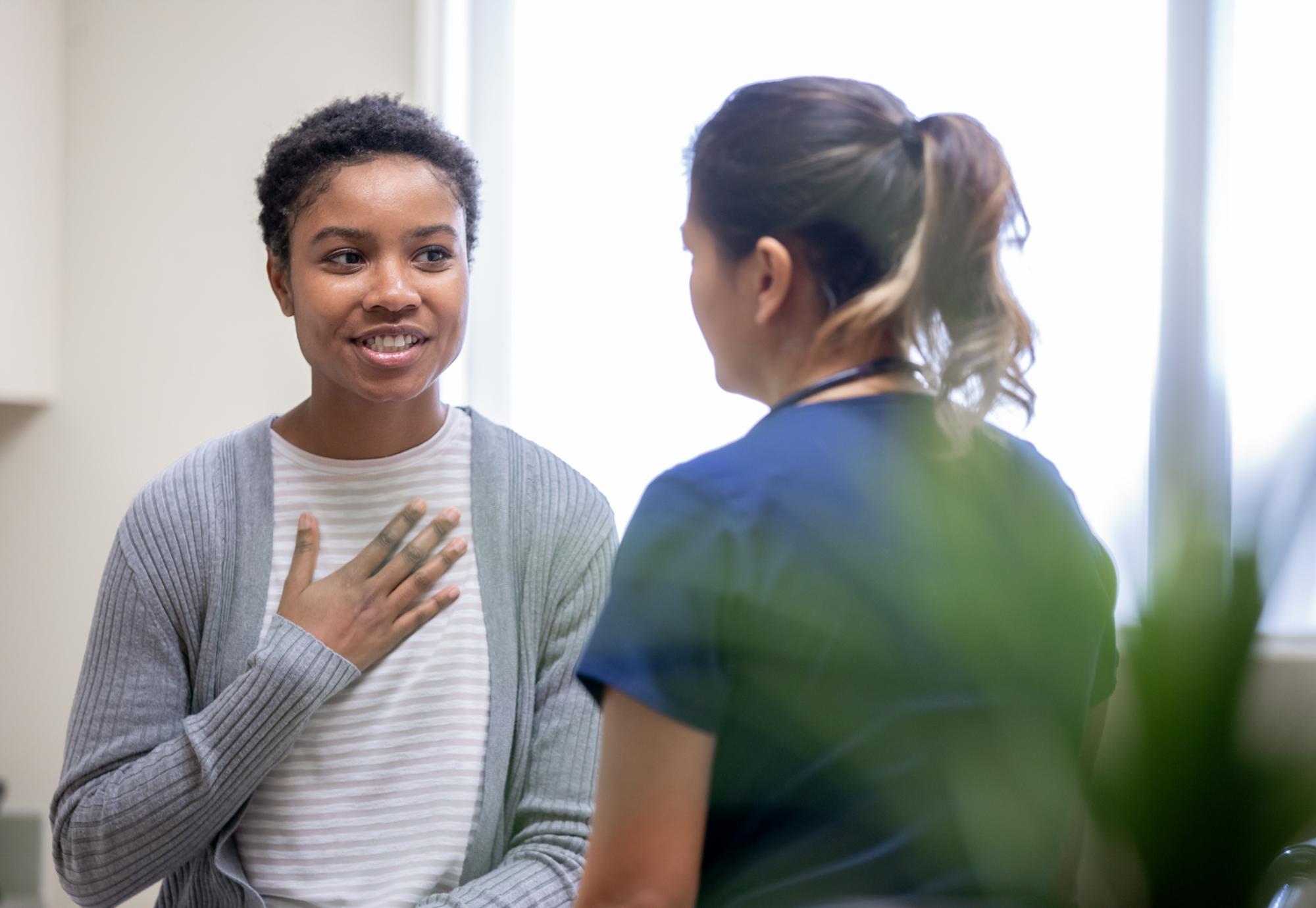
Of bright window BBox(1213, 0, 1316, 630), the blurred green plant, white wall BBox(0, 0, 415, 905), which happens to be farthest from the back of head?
white wall BBox(0, 0, 415, 905)

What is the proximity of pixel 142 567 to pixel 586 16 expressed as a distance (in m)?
1.09

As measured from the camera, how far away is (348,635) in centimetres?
98

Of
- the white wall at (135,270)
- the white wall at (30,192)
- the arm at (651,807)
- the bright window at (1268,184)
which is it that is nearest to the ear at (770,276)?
the arm at (651,807)

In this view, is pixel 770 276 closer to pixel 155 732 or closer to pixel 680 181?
pixel 155 732

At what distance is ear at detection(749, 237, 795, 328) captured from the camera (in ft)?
2.05

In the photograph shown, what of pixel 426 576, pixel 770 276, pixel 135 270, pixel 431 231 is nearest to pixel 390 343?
pixel 431 231

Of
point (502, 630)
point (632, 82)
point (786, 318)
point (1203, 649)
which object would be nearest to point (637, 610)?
point (786, 318)

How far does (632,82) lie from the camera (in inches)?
66.5

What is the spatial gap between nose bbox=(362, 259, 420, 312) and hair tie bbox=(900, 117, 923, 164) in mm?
510

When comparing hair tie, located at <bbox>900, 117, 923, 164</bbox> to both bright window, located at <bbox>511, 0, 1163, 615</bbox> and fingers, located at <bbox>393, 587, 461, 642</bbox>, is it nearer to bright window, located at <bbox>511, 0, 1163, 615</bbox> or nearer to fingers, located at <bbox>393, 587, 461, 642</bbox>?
fingers, located at <bbox>393, 587, 461, 642</bbox>

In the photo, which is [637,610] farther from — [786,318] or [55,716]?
[55,716]

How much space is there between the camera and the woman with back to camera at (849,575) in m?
0.44

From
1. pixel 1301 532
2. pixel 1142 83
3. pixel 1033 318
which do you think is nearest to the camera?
pixel 1301 532

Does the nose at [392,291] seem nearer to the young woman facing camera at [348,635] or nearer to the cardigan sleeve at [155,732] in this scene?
the young woman facing camera at [348,635]
